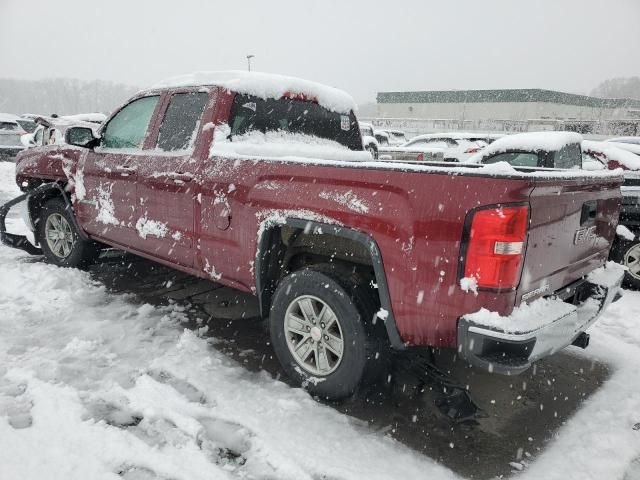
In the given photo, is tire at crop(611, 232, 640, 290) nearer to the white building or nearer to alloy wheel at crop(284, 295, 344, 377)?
alloy wheel at crop(284, 295, 344, 377)

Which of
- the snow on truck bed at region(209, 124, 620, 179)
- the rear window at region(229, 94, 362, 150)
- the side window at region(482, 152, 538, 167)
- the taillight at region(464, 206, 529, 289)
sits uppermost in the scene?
the rear window at region(229, 94, 362, 150)

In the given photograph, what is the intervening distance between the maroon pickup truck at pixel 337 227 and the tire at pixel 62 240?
484mm

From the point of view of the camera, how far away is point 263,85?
379 cm

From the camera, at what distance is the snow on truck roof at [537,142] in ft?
18.6

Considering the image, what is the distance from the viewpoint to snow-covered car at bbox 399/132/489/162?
44.9 feet

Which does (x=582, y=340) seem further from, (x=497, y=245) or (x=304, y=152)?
(x=304, y=152)

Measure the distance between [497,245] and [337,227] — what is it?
91 centimetres

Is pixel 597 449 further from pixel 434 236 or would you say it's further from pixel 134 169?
pixel 134 169

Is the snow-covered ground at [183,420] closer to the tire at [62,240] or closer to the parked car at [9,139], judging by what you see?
the tire at [62,240]

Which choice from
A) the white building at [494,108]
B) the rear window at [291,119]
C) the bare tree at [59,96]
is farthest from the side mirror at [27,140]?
the bare tree at [59,96]

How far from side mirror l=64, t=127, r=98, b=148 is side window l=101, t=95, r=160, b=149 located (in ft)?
0.39

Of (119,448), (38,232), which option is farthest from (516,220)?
(38,232)

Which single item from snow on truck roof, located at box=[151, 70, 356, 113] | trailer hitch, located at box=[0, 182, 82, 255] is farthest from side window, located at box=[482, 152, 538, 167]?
trailer hitch, located at box=[0, 182, 82, 255]

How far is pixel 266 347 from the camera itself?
3779mm
